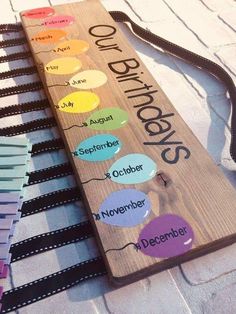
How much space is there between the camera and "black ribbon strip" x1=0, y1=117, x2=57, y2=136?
770 mm

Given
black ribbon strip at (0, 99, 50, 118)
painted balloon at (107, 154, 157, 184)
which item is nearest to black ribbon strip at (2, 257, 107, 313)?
painted balloon at (107, 154, 157, 184)

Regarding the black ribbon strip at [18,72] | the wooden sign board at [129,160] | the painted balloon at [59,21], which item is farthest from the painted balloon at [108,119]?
the painted balloon at [59,21]

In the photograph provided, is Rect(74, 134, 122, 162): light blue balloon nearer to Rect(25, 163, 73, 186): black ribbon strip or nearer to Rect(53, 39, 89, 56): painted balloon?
Rect(25, 163, 73, 186): black ribbon strip

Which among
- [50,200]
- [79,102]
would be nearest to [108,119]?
[79,102]

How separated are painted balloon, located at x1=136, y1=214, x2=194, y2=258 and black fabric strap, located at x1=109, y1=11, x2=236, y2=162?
22cm

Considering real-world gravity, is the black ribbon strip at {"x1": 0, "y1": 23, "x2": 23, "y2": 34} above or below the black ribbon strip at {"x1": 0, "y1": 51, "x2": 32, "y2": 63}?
above

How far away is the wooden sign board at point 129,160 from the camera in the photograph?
1.86 ft

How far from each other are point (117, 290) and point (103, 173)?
19 centimetres

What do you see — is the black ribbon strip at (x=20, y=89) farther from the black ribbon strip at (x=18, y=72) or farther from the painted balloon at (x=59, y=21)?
the painted balloon at (x=59, y=21)

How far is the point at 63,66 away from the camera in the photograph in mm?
868

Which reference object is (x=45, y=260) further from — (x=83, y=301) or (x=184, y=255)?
(x=184, y=255)

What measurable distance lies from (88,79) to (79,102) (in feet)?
0.25

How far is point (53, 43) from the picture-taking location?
36.9 inches

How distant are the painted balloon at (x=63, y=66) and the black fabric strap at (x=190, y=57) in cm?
23
